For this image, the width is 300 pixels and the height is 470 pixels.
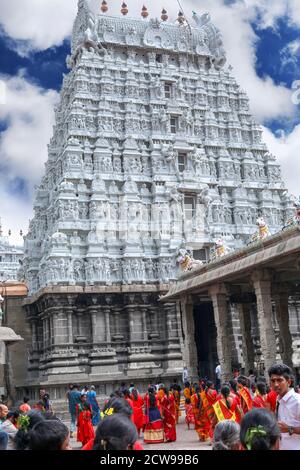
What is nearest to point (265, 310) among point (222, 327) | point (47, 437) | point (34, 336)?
point (222, 327)

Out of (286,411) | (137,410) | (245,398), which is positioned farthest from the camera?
(137,410)

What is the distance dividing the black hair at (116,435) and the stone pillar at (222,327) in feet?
60.2

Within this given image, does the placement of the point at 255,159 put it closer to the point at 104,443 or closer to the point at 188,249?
the point at 188,249

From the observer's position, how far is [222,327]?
2306cm

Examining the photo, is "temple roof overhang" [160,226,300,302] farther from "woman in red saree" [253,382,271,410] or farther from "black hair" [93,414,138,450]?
"black hair" [93,414,138,450]

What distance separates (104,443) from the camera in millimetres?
4414

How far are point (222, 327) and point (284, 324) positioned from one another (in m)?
2.84

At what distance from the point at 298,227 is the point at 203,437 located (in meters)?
6.87

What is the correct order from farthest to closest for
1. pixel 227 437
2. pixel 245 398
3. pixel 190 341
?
pixel 190 341 → pixel 245 398 → pixel 227 437

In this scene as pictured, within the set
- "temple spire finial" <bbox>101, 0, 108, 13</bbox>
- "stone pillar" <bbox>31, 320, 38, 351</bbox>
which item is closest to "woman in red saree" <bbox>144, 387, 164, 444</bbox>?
"stone pillar" <bbox>31, 320, 38, 351</bbox>

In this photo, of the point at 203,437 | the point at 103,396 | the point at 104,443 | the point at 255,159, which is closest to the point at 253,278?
the point at 203,437

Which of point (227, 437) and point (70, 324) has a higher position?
point (70, 324)

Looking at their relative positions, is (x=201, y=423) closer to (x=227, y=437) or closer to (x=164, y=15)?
(x=227, y=437)
